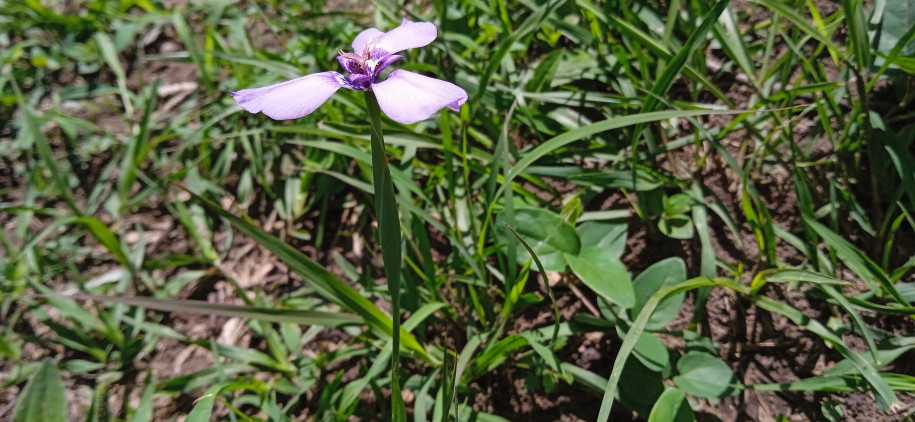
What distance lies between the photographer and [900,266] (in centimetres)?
143

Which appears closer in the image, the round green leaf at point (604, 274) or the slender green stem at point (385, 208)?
the slender green stem at point (385, 208)

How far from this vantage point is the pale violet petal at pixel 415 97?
0.76 m

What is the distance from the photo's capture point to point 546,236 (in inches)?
57.5

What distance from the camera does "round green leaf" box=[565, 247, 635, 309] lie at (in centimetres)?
128

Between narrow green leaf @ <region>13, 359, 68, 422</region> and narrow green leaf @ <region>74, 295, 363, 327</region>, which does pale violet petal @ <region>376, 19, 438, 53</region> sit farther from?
narrow green leaf @ <region>13, 359, 68, 422</region>

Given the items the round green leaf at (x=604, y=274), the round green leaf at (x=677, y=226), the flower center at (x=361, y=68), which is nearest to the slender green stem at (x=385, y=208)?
the flower center at (x=361, y=68)

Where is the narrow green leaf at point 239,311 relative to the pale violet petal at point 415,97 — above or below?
below

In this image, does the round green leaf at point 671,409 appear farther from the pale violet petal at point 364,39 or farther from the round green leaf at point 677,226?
the pale violet petal at point 364,39

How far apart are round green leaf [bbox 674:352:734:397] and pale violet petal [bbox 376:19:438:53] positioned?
0.89 m

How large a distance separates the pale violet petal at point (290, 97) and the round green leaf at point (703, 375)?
3.18 ft

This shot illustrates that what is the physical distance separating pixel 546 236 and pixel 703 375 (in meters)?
0.46

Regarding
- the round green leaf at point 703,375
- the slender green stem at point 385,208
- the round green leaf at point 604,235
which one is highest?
the slender green stem at point 385,208

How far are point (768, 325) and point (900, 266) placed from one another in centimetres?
33

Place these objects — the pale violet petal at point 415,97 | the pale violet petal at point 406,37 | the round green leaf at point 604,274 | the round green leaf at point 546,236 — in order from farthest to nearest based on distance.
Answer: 1. the round green leaf at point 546,236
2. the round green leaf at point 604,274
3. the pale violet petal at point 406,37
4. the pale violet petal at point 415,97
